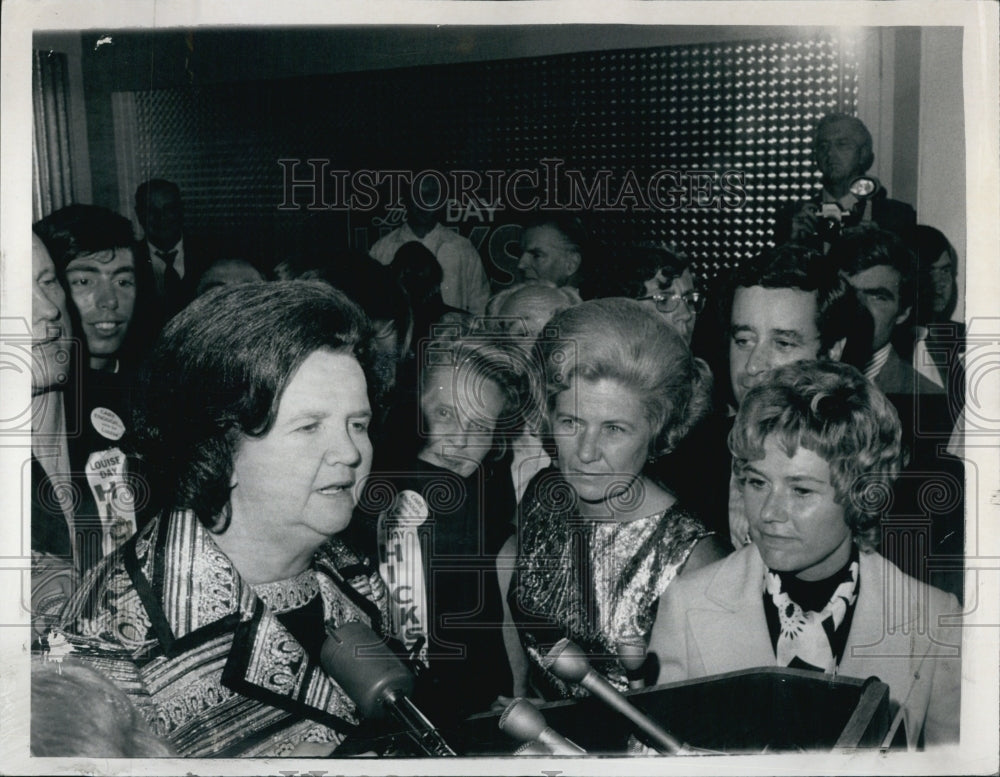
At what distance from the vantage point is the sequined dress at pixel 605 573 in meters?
2.55

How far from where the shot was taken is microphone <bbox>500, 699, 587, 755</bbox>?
2.50 metres

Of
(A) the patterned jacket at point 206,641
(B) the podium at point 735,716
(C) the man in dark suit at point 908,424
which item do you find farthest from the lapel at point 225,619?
(C) the man in dark suit at point 908,424

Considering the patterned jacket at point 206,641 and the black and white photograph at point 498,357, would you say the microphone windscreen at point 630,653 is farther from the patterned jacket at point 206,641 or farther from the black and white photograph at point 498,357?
the patterned jacket at point 206,641

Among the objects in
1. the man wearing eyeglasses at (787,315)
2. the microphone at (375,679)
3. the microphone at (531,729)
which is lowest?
the microphone at (531,729)

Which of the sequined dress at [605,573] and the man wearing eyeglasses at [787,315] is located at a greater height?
the man wearing eyeglasses at [787,315]

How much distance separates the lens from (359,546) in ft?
8.38

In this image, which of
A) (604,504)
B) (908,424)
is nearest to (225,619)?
(604,504)

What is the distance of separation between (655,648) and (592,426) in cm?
56

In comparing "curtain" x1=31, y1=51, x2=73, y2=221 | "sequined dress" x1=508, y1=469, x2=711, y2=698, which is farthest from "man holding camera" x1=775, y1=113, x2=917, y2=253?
"curtain" x1=31, y1=51, x2=73, y2=221

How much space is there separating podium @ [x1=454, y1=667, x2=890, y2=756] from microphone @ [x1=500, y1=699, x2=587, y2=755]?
0.07 feet

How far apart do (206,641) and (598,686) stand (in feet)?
3.09

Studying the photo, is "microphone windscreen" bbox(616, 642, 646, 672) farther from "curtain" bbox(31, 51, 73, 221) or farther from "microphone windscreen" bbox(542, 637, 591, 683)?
"curtain" bbox(31, 51, 73, 221)

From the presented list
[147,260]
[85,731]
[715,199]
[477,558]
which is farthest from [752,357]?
[85,731]

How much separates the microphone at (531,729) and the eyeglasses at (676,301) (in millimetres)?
1015
